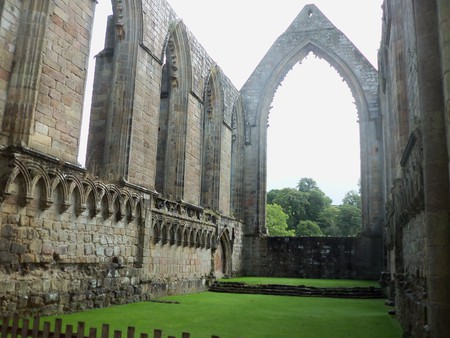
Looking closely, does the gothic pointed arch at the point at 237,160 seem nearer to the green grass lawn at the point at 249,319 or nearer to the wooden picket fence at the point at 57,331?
the green grass lawn at the point at 249,319

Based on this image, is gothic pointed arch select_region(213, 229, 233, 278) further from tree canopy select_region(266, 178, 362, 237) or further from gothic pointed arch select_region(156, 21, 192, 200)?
tree canopy select_region(266, 178, 362, 237)

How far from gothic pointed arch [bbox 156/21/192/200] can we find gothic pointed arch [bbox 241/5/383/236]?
696 centimetres

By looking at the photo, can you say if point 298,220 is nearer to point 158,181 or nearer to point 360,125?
point 360,125

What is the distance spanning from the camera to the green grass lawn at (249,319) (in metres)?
6.09

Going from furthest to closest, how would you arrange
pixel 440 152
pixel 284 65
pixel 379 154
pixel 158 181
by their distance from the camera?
pixel 284 65 < pixel 379 154 < pixel 158 181 < pixel 440 152

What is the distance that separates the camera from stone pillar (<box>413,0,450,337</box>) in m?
3.80

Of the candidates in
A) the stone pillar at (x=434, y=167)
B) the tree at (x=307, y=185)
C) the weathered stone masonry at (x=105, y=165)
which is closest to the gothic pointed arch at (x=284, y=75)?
the weathered stone masonry at (x=105, y=165)

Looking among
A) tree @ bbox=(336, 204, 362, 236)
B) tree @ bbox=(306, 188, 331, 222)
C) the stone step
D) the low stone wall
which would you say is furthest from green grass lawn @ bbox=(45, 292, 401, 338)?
tree @ bbox=(306, 188, 331, 222)

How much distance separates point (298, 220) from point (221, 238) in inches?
1339

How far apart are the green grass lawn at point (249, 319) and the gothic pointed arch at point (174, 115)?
4.20 m

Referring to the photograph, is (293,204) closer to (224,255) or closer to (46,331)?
(224,255)

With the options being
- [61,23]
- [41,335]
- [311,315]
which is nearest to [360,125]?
[311,315]

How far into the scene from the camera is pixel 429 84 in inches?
166

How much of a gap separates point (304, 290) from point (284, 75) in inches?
437
